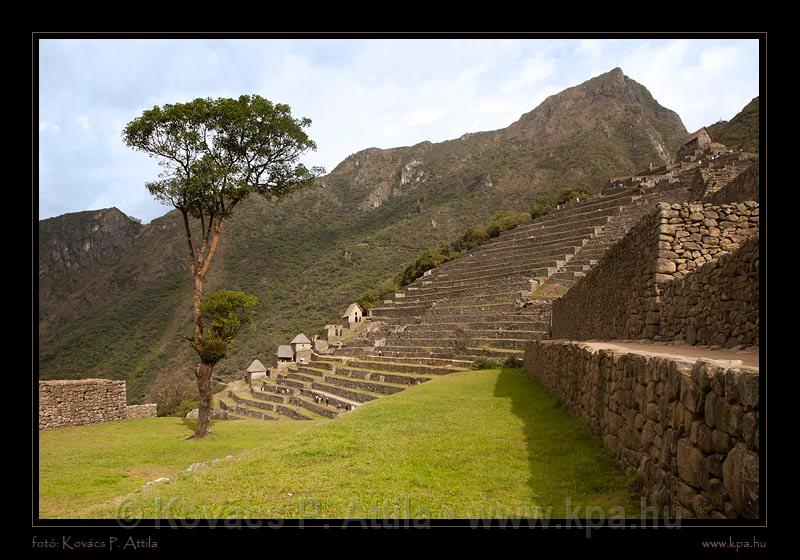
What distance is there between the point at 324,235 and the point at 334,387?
59034mm

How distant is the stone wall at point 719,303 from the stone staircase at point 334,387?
10470mm

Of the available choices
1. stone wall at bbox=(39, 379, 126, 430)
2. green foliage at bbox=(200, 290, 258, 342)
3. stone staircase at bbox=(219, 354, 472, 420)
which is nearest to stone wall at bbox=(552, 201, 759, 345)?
green foliage at bbox=(200, 290, 258, 342)

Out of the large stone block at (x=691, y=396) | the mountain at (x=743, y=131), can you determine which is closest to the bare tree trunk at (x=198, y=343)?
the large stone block at (x=691, y=396)

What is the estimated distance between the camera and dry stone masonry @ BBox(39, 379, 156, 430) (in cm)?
1203

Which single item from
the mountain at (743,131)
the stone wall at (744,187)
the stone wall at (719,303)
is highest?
the mountain at (743,131)

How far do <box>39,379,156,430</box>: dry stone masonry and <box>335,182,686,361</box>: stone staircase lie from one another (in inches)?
472

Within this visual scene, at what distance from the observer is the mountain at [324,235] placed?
45.2 meters

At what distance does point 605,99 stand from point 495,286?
90965mm

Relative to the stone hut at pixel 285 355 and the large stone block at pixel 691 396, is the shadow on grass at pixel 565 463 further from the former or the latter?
the stone hut at pixel 285 355

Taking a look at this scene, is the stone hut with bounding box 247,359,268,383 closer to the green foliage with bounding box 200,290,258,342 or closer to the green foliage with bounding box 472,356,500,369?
the green foliage with bounding box 472,356,500,369

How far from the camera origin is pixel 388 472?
4.56 metres

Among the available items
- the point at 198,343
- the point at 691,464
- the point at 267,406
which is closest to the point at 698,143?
the point at 267,406

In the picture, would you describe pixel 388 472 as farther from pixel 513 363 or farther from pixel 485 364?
pixel 485 364
